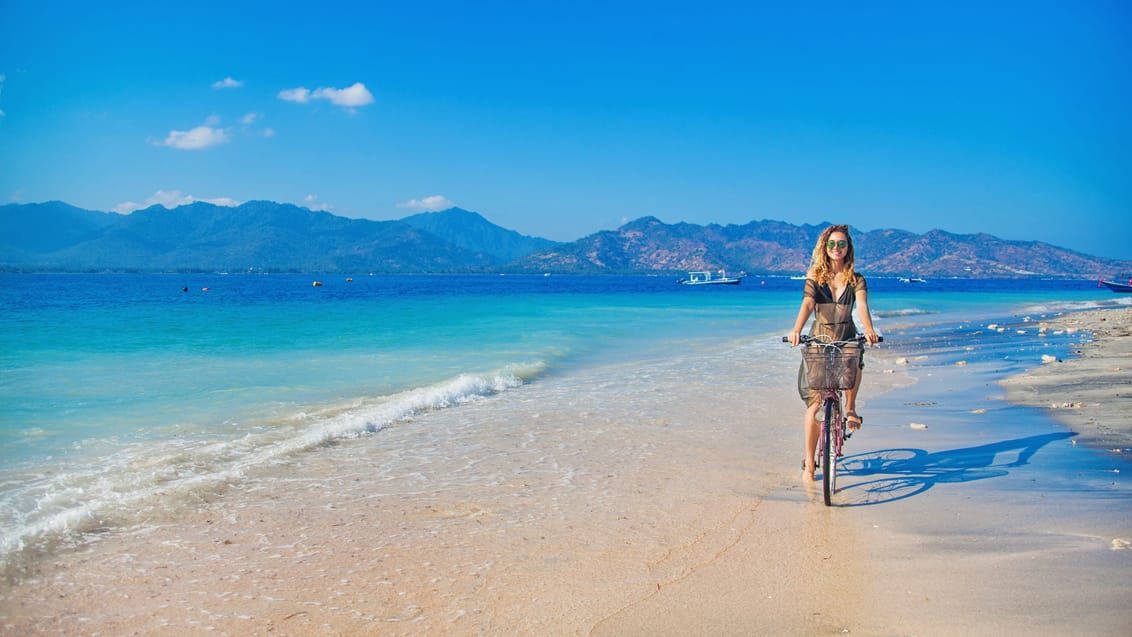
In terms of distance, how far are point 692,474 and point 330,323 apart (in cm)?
3077

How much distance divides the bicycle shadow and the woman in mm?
802

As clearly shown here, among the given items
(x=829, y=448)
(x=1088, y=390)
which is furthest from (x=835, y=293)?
(x=1088, y=390)

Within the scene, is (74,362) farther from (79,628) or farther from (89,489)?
(79,628)

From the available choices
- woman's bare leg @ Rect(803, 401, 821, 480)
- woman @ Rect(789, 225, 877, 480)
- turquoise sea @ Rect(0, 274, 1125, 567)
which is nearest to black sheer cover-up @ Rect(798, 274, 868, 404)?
woman @ Rect(789, 225, 877, 480)

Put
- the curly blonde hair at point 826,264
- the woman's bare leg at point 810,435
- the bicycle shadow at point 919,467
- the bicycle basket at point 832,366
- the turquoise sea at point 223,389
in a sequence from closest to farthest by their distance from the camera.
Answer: the bicycle basket at point 832,366 < the curly blonde hair at point 826,264 < the woman's bare leg at point 810,435 < the bicycle shadow at point 919,467 < the turquoise sea at point 223,389

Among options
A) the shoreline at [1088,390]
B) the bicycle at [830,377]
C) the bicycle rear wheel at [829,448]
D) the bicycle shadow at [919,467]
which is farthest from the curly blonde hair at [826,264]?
the shoreline at [1088,390]

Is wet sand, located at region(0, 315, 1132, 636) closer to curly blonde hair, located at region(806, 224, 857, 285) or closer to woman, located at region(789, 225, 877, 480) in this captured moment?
woman, located at region(789, 225, 877, 480)

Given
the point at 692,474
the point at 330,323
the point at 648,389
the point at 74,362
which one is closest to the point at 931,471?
the point at 692,474

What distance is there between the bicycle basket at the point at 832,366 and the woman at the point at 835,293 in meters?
0.13

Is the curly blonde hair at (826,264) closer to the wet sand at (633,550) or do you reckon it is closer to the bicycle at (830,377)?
the bicycle at (830,377)

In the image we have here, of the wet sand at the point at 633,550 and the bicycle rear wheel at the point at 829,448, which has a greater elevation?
the bicycle rear wheel at the point at 829,448

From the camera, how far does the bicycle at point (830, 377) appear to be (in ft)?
19.5

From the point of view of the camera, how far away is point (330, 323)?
35000 millimetres

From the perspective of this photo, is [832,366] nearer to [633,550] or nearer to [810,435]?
[810,435]
